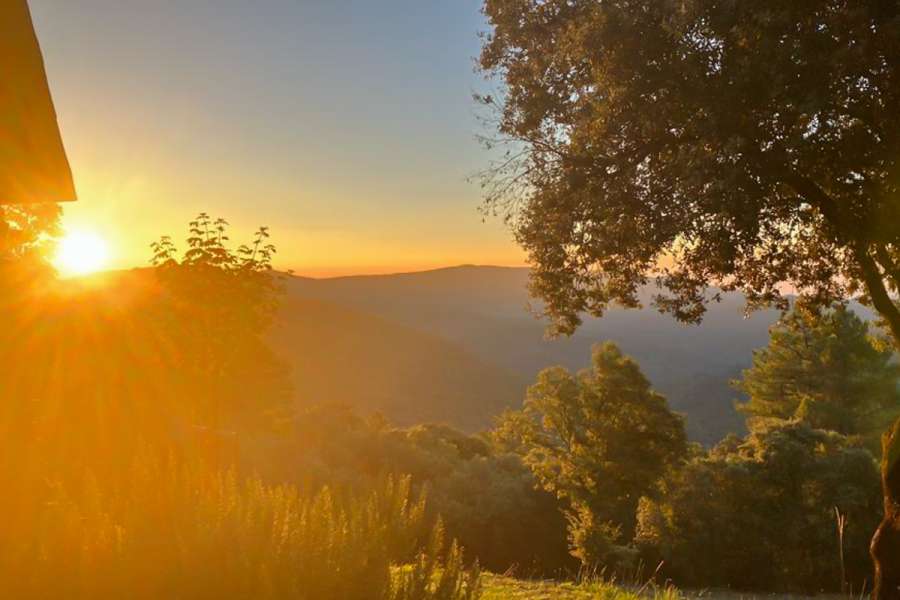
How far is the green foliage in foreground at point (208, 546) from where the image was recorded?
4.52 metres

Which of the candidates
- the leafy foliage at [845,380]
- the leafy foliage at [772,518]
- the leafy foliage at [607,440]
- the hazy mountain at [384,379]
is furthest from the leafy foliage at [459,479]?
the hazy mountain at [384,379]

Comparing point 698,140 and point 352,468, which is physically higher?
point 698,140

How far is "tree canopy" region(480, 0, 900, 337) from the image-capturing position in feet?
29.6

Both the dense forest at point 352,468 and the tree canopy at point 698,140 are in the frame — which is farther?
the tree canopy at point 698,140

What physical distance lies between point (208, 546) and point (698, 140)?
923cm

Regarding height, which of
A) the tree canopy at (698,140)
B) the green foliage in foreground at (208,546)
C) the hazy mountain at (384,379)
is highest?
the tree canopy at (698,140)

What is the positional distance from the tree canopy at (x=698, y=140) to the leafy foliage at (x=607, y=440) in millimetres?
23587

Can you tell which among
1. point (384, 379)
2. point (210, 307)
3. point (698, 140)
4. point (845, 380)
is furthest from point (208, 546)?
point (384, 379)

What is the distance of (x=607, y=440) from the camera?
36.5 meters

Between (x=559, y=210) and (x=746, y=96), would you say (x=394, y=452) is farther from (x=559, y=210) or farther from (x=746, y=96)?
(x=746, y=96)

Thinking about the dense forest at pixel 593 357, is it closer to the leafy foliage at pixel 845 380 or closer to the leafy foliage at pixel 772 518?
the leafy foliage at pixel 772 518

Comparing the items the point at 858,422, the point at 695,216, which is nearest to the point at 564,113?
the point at 695,216

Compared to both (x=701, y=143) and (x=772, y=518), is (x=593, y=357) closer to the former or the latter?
(x=772, y=518)

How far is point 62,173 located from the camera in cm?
856
